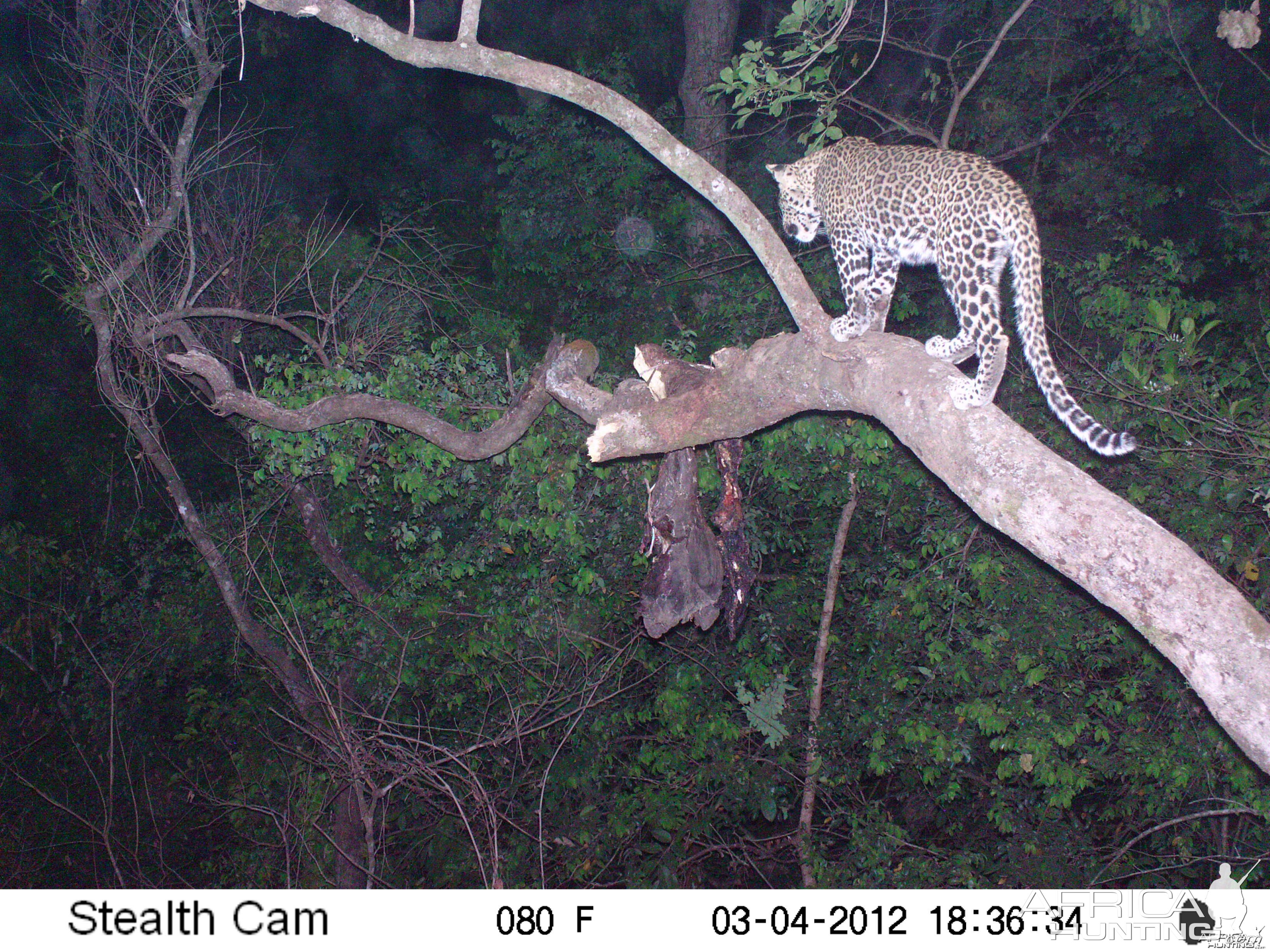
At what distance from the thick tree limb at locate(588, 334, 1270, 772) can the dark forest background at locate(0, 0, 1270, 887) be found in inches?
54.1

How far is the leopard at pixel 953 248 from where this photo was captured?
120 inches

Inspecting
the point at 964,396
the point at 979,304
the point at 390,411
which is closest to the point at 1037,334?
the point at 979,304

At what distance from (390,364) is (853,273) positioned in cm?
433

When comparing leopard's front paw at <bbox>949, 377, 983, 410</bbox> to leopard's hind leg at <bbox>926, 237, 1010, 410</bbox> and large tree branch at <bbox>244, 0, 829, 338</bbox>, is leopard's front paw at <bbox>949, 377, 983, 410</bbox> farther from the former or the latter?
large tree branch at <bbox>244, 0, 829, 338</bbox>

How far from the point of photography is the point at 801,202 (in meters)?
4.57

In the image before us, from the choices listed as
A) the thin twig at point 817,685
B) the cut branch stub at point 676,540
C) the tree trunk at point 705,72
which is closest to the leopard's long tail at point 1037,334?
the cut branch stub at point 676,540

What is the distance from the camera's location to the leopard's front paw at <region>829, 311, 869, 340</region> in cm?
372

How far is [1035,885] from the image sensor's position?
6000mm

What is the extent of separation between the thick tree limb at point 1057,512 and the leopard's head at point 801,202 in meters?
1.25

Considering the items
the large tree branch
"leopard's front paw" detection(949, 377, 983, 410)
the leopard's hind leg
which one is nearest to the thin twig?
the leopard's hind leg

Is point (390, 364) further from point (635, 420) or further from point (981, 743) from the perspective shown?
point (981, 743)

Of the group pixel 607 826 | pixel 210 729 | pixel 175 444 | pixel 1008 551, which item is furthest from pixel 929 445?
pixel 175 444

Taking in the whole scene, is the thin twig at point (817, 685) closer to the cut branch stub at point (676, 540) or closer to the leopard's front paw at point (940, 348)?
the cut branch stub at point (676, 540)

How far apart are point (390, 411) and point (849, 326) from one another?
2612 mm
